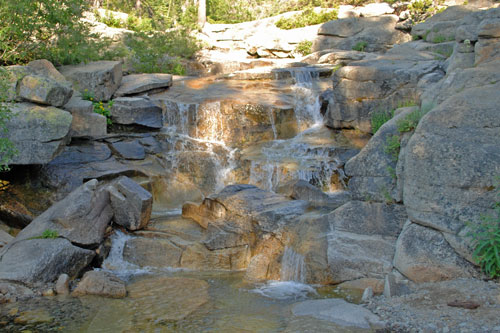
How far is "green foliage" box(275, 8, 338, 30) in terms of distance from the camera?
23.5 m

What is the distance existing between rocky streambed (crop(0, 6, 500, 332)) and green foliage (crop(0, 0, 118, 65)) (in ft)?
2.31

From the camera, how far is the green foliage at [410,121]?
7.22m

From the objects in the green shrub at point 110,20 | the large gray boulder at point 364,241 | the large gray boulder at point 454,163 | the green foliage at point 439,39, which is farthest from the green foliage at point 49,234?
the green shrub at point 110,20

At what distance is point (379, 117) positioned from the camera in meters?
12.1

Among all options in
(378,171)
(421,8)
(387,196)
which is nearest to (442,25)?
(421,8)

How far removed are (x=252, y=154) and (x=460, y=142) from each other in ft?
21.7

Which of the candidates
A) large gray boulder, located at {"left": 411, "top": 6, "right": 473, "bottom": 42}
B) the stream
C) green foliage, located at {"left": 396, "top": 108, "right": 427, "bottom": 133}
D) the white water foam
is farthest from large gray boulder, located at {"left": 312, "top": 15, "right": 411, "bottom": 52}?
the white water foam

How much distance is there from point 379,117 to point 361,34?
387 inches

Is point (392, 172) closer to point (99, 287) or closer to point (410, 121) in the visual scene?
point (410, 121)

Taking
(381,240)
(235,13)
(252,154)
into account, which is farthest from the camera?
(235,13)

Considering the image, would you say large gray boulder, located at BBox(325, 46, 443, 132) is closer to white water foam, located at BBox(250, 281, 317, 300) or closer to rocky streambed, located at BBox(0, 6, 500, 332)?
rocky streambed, located at BBox(0, 6, 500, 332)

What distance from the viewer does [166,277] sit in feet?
25.4

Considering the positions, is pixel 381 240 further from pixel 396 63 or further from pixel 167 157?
pixel 396 63

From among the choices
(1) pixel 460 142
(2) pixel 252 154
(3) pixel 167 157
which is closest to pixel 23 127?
(3) pixel 167 157
